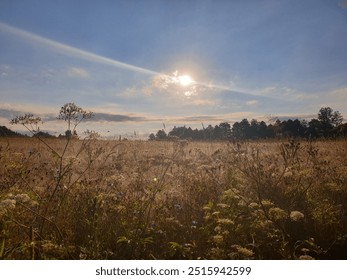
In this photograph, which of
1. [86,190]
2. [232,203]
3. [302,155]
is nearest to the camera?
[232,203]

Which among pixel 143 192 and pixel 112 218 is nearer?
pixel 112 218

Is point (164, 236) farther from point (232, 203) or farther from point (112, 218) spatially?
point (232, 203)
